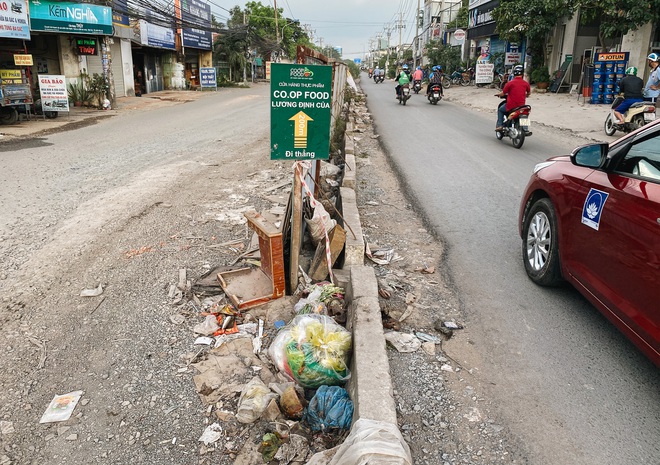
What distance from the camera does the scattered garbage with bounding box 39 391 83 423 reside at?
3072mm

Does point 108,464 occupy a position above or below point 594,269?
below

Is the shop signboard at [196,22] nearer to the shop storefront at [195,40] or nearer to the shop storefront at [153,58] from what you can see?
the shop storefront at [195,40]

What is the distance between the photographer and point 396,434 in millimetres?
2461

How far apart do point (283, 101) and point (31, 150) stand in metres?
10.0

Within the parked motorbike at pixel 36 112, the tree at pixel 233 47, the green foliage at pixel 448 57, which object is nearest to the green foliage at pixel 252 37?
the tree at pixel 233 47

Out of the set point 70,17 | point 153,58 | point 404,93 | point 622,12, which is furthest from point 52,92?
point 622,12

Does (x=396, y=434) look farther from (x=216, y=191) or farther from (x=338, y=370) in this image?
(x=216, y=191)

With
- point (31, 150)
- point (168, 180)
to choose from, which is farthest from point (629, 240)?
point (31, 150)

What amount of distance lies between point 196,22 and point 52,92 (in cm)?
2588

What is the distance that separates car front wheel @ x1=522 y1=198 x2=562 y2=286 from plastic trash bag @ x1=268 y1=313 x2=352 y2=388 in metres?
2.03

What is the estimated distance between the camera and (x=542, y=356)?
3641 millimetres

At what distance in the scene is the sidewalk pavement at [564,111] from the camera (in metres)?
15.2

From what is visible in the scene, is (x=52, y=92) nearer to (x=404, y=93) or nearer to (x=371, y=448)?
(x=404, y=93)

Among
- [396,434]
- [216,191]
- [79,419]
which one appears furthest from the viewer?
[216,191]
